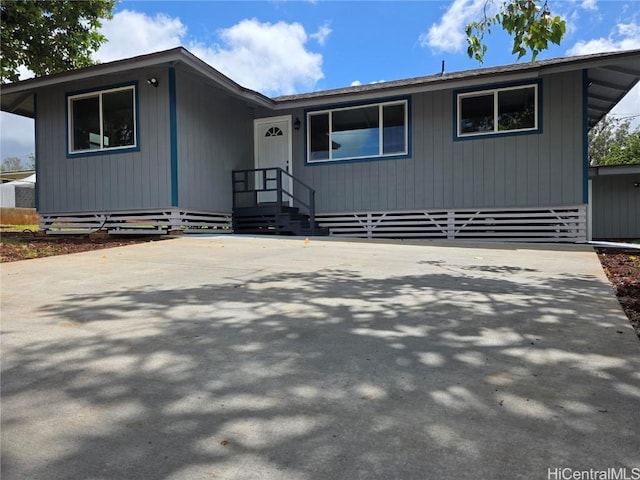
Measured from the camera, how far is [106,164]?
934 cm

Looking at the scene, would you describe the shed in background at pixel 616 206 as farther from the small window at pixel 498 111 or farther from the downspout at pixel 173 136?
the downspout at pixel 173 136

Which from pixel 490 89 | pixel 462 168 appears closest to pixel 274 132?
pixel 462 168

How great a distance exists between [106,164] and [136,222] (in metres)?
1.42

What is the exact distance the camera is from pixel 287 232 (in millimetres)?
10016

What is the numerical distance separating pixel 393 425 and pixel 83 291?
3.06m

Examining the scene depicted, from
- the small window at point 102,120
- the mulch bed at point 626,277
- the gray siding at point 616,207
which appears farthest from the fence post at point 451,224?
the gray siding at point 616,207

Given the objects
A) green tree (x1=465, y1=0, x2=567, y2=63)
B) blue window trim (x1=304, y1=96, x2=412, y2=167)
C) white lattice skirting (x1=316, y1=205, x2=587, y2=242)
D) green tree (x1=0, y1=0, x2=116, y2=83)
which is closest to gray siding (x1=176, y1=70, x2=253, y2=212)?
blue window trim (x1=304, y1=96, x2=412, y2=167)

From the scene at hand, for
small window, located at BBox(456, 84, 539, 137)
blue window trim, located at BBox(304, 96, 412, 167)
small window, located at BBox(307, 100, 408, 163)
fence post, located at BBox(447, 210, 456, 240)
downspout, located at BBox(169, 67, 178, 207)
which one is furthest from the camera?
small window, located at BBox(307, 100, 408, 163)

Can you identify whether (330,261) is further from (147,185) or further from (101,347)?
(147,185)

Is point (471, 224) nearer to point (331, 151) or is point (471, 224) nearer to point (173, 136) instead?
point (331, 151)

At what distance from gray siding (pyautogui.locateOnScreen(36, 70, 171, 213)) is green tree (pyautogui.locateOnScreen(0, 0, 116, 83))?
2.73 meters

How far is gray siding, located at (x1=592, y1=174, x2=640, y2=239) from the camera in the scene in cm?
1429

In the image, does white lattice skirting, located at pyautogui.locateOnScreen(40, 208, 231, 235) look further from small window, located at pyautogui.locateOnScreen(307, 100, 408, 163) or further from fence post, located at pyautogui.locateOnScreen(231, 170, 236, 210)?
small window, located at pyautogui.locateOnScreen(307, 100, 408, 163)

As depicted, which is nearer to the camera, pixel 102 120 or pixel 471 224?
pixel 102 120
